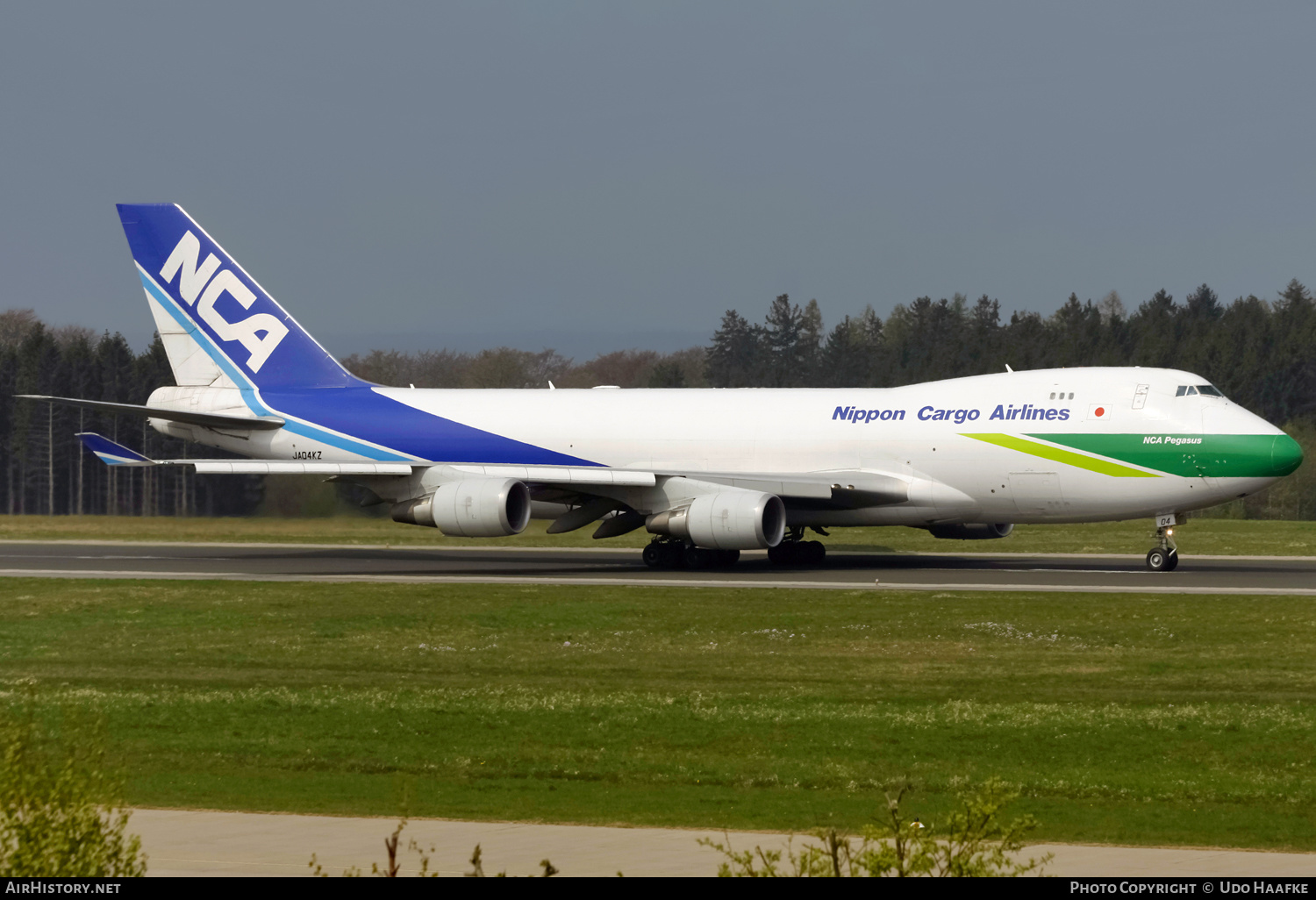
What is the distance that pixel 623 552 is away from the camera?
45781 millimetres

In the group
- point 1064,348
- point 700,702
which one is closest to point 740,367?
point 1064,348

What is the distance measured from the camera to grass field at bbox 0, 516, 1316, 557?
46469 mm

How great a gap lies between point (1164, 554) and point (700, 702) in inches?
805

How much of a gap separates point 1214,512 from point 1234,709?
57321 millimetres

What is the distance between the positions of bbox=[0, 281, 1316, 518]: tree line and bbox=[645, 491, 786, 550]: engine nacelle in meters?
17.9

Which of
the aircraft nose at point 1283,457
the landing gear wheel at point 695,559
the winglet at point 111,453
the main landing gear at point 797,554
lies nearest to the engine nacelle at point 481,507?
the landing gear wheel at point 695,559

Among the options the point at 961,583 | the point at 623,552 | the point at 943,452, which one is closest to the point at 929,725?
the point at 961,583

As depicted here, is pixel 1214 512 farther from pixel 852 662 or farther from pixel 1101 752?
pixel 1101 752

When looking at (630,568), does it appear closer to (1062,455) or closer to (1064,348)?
(1062,455)

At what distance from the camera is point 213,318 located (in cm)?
4578

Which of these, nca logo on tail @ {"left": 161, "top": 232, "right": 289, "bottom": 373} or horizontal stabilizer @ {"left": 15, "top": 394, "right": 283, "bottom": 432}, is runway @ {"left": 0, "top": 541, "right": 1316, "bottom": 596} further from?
nca logo on tail @ {"left": 161, "top": 232, "right": 289, "bottom": 373}

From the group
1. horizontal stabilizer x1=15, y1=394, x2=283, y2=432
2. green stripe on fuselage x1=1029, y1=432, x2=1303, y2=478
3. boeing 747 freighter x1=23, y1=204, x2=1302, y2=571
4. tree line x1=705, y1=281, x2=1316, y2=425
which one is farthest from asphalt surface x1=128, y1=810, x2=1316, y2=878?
tree line x1=705, y1=281, x2=1316, y2=425

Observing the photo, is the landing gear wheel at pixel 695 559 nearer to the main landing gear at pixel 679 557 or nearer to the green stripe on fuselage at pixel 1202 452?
the main landing gear at pixel 679 557

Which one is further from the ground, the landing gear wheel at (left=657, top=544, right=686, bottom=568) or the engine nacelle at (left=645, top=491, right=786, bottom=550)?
the engine nacelle at (left=645, top=491, right=786, bottom=550)
